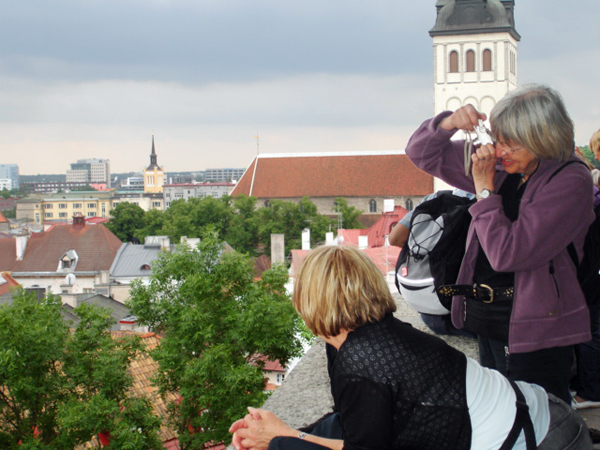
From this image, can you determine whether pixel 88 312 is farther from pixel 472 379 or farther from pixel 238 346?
pixel 472 379

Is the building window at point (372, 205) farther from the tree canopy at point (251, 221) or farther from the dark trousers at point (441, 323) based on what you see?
the dark trousers at point (441, 323)

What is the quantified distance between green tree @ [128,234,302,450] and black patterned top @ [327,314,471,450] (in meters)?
9.58

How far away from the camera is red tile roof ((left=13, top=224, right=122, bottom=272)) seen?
42.2 metres

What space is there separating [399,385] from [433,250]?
2.56 feet

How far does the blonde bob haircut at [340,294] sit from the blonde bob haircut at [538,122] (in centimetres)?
62

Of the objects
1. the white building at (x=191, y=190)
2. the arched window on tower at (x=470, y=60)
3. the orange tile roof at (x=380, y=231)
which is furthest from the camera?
the white building at (x=191, y=190)

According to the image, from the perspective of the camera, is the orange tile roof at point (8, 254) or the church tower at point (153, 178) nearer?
the orange tile roof at point (8, 254)

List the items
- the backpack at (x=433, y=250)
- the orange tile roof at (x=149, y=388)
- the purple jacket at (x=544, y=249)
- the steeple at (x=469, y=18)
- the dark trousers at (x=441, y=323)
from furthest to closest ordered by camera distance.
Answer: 1. the steeple at (x=469, y=18)
2. the orange tile roof at (x=149, y=388)
3. the dark trousers at (x=441, y=323)
4. the backpack at (x=433, y=250)
5. the purple jacket at (x=544, y=249)

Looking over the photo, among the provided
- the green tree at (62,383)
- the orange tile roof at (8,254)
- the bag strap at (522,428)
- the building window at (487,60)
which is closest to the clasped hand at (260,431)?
the bag strap at (522,428)

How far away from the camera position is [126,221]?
52.8m

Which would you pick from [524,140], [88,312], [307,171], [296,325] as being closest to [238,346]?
[296,325]

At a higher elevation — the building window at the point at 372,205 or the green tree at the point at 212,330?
the building window at the point at 372,205

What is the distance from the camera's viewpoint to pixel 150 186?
436 feet

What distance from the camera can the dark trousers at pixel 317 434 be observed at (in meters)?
1.97
